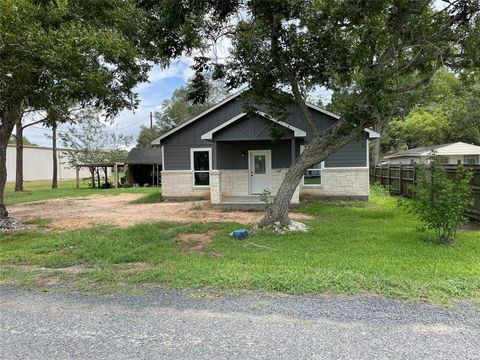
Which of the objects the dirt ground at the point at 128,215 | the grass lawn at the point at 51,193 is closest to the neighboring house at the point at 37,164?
the grass lawn at the point at 51,193

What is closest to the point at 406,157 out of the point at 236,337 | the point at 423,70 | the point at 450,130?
the point at 450,130

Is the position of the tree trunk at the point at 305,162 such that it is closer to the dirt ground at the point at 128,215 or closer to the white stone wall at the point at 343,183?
the dirt ground at the point at 128,215

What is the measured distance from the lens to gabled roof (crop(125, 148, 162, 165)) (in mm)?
27750

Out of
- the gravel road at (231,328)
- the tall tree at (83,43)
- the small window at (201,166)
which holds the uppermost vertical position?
the tall tree at (83,43)

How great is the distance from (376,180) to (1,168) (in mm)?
18935

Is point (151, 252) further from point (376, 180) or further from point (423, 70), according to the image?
point (376, 180)

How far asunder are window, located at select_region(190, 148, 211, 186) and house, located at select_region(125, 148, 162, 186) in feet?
39.3

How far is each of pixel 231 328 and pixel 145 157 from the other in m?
26.4

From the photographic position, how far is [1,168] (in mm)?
10461

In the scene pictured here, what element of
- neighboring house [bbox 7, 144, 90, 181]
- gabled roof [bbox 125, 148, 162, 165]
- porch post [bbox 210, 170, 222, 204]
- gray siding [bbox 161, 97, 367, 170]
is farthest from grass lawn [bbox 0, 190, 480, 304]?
neighboring house [bbox 7, 144, 90, 181]

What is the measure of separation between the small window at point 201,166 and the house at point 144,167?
1197cm

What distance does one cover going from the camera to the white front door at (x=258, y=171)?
600 inches

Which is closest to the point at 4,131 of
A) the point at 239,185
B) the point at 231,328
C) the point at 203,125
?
the point at 203,125

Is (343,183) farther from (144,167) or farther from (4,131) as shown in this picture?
(144,167)
